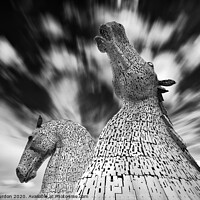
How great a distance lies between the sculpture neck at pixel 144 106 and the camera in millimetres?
1604

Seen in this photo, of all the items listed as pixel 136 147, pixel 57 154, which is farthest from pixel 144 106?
pixel 57 154

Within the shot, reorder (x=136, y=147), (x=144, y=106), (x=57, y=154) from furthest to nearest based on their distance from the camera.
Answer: (x=57, y=154)
(x=144, y=106)
(x=136, y=147)

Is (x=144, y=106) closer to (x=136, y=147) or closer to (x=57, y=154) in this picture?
(x=136, y=147)

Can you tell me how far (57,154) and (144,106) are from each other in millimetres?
1184

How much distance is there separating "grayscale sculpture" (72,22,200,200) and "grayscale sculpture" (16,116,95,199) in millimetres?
834

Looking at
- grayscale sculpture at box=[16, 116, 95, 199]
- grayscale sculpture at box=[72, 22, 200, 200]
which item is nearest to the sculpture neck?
grayscale sculpture at box=[72, 22, 200, 200]

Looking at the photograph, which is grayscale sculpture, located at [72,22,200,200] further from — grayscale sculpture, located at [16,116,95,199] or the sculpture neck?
grayscale sculpture, located at [16,116,95,199]

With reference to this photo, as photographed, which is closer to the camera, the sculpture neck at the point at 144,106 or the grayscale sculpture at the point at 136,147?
the grayscale sculpture at the point at 136,147

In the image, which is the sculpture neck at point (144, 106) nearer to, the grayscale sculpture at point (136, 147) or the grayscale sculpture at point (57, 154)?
the grayscale sculpture at point (136, 147)

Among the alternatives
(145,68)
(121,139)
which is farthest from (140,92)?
(121,139)

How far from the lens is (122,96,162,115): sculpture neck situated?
160cm

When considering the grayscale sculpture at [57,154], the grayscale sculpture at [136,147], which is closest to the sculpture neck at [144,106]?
the grayscale sculpture at [136,147]

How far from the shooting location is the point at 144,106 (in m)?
1.62

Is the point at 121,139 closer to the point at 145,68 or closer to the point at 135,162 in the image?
the point at 135,162
